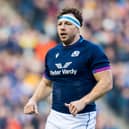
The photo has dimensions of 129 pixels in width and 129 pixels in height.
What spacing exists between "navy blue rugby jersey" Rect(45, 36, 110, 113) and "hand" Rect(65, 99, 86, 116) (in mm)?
291

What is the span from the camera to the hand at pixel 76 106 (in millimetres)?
5141

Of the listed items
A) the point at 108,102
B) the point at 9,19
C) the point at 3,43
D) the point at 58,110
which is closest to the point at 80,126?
the point at 58,110

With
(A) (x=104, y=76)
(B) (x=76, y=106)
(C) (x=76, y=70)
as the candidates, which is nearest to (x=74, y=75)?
(C) (x=76, y=70)

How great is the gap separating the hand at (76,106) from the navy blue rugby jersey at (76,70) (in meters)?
0.29

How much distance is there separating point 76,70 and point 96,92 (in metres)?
0.34

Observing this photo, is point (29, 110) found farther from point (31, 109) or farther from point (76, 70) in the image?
point (76, 70)

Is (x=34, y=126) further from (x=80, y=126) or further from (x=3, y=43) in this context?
(x=80, y=126)

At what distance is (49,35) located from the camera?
39.4 ft

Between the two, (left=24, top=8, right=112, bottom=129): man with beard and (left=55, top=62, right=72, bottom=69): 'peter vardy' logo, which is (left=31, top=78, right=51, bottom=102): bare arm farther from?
(left=55, top=62, right=72, bottom=69): 'peter vardy' logo

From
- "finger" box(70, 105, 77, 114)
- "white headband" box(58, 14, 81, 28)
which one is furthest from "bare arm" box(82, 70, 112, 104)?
"white headband" box(58, 14, 81, 28)

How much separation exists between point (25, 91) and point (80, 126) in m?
5.34

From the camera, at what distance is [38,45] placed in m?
11.7

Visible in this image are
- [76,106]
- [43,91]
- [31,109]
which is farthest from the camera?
[43,91]

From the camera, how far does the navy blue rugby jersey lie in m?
5.41
